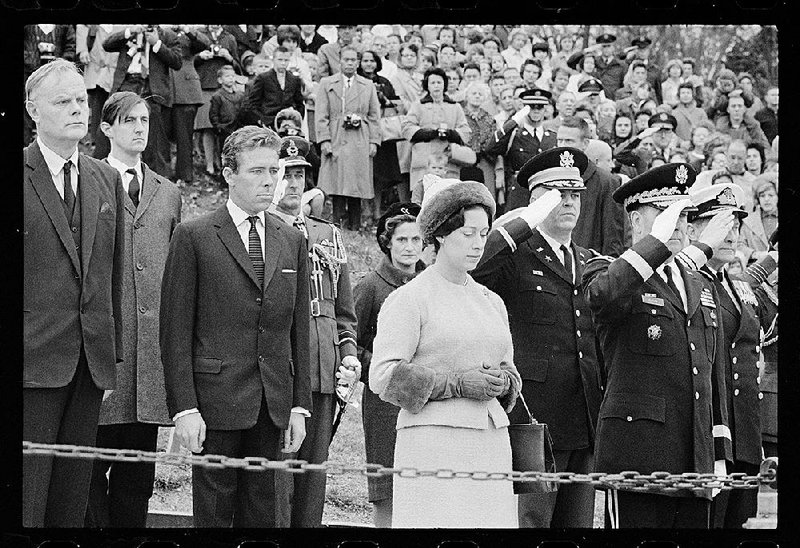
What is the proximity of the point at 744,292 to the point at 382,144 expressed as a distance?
4.67 meters

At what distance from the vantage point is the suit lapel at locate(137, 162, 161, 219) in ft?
25.3

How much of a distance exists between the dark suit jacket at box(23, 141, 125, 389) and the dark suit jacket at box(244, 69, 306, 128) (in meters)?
5.88

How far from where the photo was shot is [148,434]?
7660 millimetres

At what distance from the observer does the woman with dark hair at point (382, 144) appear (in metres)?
12.7

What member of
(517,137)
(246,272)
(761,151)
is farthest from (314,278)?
(761,151)

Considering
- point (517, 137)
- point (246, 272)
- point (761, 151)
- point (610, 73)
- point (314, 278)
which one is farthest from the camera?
point (610, 73)

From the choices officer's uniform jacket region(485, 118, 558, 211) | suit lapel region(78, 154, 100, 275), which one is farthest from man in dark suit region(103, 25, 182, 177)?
suit lapel region(78, 154, 100, 275)

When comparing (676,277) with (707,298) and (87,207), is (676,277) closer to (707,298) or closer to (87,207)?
(707,298)

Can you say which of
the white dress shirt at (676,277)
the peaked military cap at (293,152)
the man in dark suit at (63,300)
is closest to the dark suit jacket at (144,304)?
the man in dark suit at (63,300)

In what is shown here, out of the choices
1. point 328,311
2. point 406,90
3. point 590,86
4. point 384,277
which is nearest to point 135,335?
point 328,311

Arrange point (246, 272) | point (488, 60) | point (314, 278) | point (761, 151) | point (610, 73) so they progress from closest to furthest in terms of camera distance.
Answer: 1. point (246, 272)
2. point (314, 278)
3. point (761, 151)
4. point (488, 60)
5. point (610, 73)

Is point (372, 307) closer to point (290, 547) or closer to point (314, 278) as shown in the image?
point (314, 278)

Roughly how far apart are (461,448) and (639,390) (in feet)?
4.03

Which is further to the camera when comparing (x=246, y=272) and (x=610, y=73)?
(x=610, y=73)
